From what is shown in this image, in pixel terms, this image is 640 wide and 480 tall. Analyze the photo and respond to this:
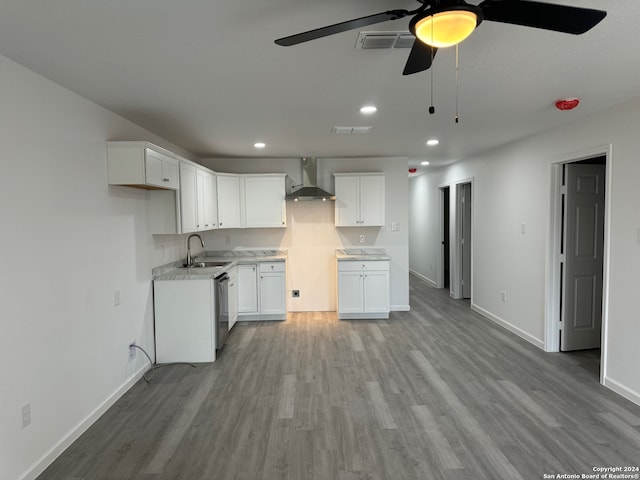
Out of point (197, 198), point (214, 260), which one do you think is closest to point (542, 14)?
point (197, 198)

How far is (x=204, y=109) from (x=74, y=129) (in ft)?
3.20

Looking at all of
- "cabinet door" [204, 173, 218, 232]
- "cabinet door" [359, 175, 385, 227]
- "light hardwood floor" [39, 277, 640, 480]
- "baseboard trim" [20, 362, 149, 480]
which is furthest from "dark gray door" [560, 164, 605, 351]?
"baseboard trim" [20, 362, 149, 480]

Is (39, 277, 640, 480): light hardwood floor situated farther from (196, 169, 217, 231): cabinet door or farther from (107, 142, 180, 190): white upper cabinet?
(107, 142, 180, 190): white upper cabinet

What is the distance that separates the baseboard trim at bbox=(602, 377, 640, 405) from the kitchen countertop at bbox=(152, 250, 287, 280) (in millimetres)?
3854

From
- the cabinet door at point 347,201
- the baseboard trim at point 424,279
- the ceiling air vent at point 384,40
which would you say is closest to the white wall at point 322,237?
the cabinet door at point 347,201

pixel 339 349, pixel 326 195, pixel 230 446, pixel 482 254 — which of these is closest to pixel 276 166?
pixel 326 195

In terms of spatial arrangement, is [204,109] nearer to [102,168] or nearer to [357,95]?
[102,168]

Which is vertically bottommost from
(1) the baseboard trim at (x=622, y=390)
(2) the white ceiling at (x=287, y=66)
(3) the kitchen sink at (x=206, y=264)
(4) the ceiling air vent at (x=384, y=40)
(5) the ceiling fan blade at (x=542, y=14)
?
(1) the baseboard trim at (x=622, y=390)

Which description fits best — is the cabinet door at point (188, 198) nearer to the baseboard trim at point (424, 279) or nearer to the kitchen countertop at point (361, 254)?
the kitchen countertop at point (361, 254)

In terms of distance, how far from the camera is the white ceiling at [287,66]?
1724mm

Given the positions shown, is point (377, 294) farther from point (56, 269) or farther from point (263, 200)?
point (56, 269)

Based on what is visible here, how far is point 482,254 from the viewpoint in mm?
5488

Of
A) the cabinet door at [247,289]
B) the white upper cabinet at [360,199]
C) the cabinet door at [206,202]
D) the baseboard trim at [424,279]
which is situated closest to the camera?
the cabinet door at [206,202]

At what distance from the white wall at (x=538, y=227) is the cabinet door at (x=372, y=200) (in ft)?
4.96
